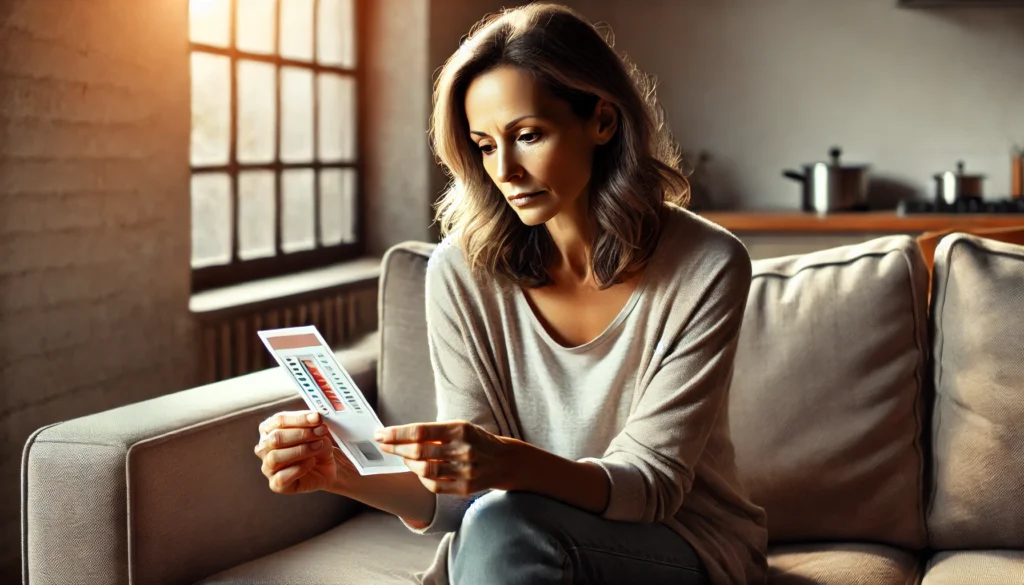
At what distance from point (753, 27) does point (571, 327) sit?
3.24 meters

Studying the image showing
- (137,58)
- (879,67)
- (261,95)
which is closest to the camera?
(137,58)

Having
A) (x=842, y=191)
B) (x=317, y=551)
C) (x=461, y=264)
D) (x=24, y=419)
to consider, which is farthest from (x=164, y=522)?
(x=842, y=191)

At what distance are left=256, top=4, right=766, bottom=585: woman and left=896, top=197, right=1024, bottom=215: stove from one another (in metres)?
2.59

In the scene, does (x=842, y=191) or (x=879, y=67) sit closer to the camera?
(x=842, y=191)

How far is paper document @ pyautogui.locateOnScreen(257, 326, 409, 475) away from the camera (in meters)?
1.36

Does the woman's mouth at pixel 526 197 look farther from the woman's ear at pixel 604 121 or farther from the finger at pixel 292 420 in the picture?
the finger at pixel 292 420

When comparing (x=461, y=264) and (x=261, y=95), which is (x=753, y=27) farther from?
(x=461, y=264)

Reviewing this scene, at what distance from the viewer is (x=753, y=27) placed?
4590 millimetres

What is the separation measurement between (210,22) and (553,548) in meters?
2.13

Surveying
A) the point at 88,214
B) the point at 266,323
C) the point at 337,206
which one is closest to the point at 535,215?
the point at 88,214

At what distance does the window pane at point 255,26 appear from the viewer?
3215mm

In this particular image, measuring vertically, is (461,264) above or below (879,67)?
below

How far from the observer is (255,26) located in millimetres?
3289

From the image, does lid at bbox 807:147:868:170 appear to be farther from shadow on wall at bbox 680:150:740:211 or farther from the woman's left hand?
the woman's left hand
